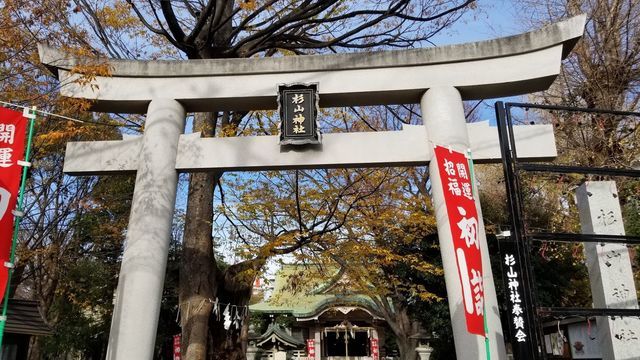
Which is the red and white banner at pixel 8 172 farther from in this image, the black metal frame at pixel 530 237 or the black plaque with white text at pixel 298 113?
the black metal frame at pixel 530 237

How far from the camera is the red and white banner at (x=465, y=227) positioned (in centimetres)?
498

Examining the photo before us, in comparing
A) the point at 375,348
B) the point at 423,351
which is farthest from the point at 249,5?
the point at 375,348

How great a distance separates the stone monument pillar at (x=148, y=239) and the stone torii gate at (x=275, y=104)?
0.05 ft

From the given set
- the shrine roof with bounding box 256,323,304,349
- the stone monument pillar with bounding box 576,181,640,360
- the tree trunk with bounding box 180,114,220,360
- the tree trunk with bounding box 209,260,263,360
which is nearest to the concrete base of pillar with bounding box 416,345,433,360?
the tree trunk with bounding box 209,260,263,360

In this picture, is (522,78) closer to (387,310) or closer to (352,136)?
(352,136)

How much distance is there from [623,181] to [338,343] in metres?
17.0

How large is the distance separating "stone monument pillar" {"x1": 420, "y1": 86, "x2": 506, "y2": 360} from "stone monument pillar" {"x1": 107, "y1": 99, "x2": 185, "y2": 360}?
12.2 feet

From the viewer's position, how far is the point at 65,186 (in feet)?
53.3

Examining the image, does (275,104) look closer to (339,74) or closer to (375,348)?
(339,74)

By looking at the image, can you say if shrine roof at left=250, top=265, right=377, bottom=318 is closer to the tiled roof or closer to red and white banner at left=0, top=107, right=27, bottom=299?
the tiled roof

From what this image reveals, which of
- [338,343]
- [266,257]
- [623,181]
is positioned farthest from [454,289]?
[338,343]

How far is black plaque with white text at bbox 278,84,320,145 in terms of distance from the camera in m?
6.82

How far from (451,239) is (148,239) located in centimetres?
406

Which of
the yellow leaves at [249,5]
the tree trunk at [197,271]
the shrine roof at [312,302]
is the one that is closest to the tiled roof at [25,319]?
the tree trunk at [197,271]
